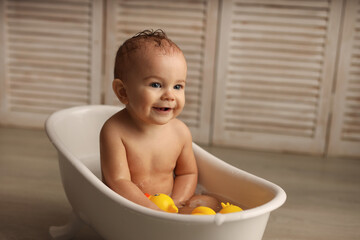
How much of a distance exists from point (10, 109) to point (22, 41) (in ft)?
1.05

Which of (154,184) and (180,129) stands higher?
(180,129)

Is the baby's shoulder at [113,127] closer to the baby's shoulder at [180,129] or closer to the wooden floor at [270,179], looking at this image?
the baby's shoulder at [180,129]

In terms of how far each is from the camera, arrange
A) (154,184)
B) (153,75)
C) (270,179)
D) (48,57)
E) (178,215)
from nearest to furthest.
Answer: (178,215) → (153,75) → (154,184) → (270,179) → (48,57)

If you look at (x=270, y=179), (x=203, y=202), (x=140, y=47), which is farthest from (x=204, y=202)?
(x=270, y=179)

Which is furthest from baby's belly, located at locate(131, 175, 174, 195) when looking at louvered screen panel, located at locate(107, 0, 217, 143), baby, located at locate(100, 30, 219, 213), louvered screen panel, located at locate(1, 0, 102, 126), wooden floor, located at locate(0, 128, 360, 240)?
louvered screen panel, located at locate(1, 0, 102, 126)

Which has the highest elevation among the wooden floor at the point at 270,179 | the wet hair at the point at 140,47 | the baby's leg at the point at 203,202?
the wet hair at the point at 140,47

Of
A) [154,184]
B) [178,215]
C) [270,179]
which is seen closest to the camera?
[178,215]

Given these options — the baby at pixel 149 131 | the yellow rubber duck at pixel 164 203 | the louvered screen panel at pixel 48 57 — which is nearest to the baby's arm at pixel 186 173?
the baby at pixel 149 131

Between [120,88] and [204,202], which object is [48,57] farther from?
[204,202]

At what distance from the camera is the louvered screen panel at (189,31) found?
1.91 metres

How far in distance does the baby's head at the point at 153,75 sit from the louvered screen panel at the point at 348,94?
1.13 meters

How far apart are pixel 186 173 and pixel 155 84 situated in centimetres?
26

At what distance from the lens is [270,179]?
5.33 feet

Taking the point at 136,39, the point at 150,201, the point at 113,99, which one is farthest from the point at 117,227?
the point at 113,99
